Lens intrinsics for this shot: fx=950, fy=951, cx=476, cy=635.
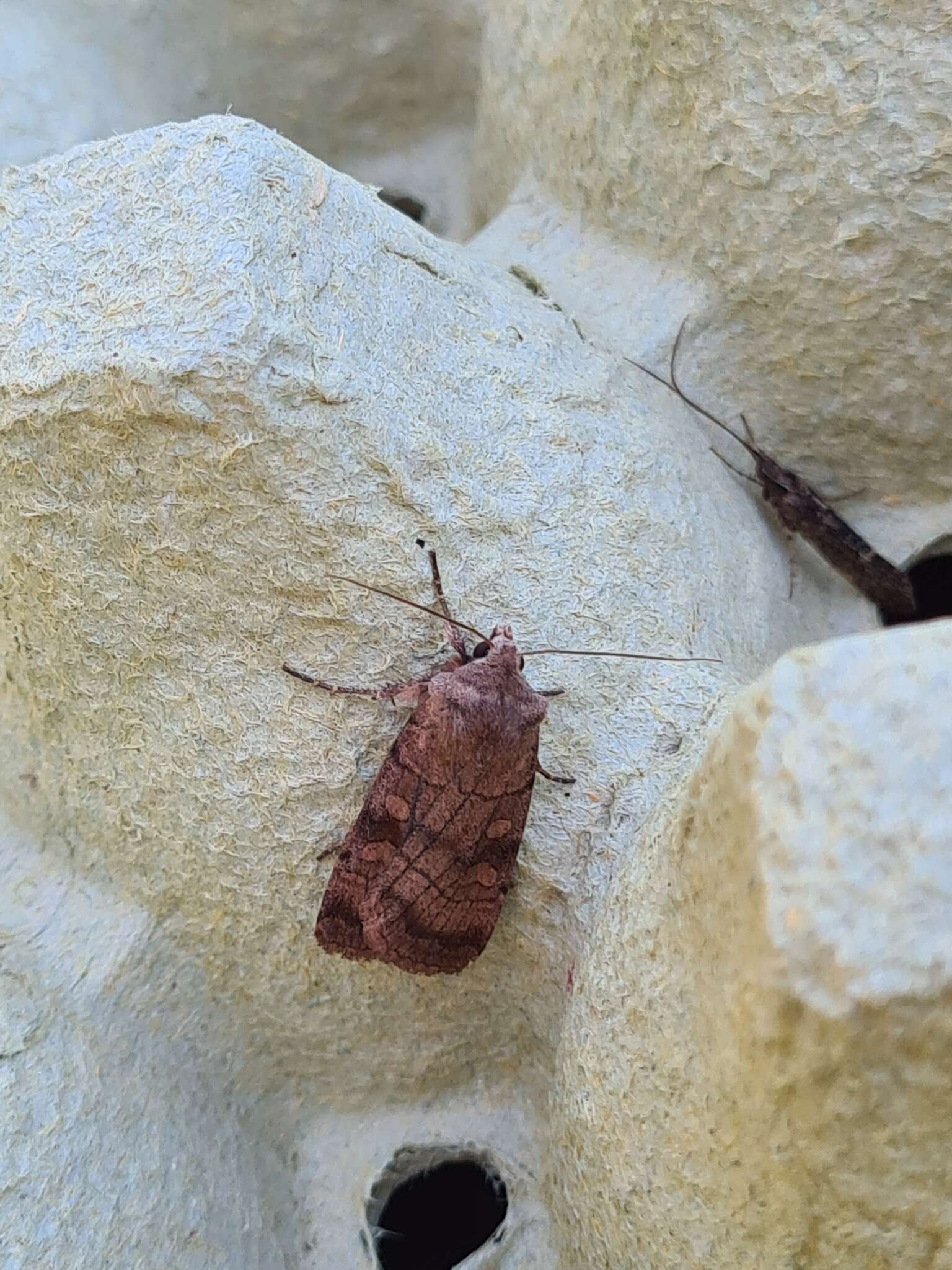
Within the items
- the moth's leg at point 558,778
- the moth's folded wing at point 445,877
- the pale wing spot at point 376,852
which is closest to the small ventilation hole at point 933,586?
the moth's leg at point 558,778

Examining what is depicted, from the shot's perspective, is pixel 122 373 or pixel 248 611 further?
pixel 248 611

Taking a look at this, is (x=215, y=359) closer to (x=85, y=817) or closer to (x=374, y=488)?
(x=374, y=488)

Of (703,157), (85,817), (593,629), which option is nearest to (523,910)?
(593,629)

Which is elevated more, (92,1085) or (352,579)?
(352,579)

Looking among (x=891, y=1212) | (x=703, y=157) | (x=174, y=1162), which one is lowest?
(x=174, y=1162)

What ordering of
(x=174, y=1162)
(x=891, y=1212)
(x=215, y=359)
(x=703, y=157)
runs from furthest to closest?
(x=703, y=157) → (x=174, y=1162) → (x=215, y=359) → (x=891, y=1212)

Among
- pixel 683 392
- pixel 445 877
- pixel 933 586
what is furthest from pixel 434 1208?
pixel 933 586

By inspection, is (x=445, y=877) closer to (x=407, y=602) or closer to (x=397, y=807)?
(x=397, y=807)
